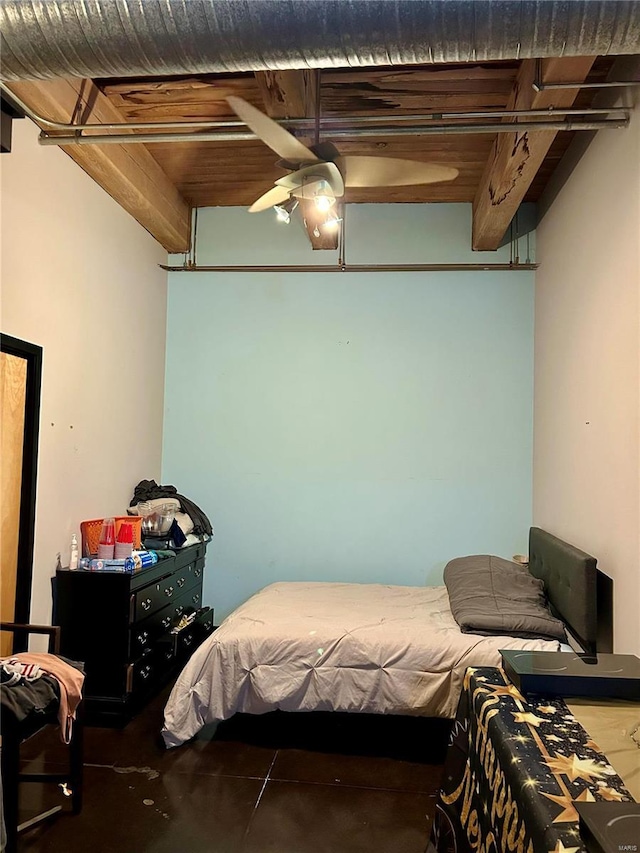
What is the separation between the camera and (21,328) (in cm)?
303

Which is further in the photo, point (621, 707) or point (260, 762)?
point (260, 762)

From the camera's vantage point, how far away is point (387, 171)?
2.90 metres

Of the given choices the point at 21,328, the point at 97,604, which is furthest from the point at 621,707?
the point at 21,328

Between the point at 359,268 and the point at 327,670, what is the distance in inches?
119

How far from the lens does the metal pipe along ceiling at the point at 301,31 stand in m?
1.78

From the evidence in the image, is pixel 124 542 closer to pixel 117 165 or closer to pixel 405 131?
pixel 117 165

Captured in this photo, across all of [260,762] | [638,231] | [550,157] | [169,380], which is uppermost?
[550,157]

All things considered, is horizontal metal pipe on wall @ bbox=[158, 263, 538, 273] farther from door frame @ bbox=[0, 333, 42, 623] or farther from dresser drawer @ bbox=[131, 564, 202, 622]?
dresser drawer @ bbox=[131, 564, 202, 622]

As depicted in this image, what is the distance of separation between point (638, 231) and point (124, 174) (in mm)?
2794

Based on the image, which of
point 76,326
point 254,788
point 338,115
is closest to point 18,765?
point 254,788

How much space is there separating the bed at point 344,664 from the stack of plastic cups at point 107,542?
31.1 inches

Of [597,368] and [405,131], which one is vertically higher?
[405,131]

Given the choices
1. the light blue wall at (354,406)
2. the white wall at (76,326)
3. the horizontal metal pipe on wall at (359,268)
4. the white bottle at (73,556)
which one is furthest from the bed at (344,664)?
the horizontal metal pipe on wall at (359,268)

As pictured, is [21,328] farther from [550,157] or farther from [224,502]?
[550,157]
